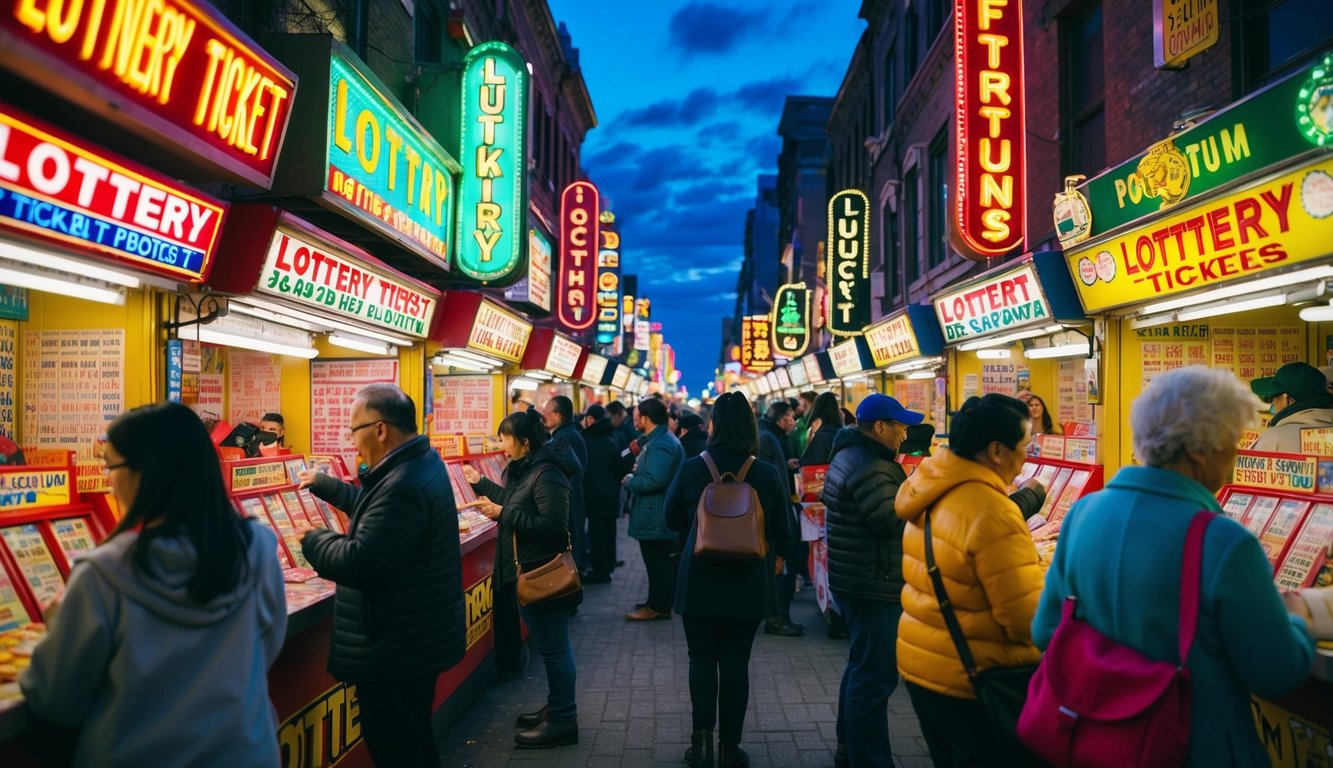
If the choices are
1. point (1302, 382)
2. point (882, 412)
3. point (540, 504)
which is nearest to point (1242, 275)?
point (1302, 382)

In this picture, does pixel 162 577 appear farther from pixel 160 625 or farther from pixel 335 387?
pixel 335 387

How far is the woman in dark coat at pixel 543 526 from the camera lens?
507cm

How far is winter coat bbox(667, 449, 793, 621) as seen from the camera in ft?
15.2

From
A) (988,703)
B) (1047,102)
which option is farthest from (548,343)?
(988,703)

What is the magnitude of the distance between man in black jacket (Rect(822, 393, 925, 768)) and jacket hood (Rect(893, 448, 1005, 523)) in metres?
1.02

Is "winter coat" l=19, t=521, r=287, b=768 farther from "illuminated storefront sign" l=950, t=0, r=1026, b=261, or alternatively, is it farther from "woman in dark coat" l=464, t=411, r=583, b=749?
"illuminated storefront sign" l=950, t=0, r=1026, b=261

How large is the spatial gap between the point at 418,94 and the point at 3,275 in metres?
7.48

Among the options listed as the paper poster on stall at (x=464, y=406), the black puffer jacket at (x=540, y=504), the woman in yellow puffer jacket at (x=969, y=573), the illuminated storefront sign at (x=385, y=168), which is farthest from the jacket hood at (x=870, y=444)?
the paper poster on stall at (x=464, y=406)

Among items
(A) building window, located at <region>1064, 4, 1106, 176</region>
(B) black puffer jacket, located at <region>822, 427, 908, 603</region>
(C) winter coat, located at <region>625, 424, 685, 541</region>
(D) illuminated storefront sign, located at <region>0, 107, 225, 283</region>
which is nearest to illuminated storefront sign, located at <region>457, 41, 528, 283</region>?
(C) winter coat, located at <region>625, 424, 685, 541</region>

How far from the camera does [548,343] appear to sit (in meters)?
13.0

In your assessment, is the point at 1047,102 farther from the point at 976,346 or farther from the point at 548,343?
the point at 548,343

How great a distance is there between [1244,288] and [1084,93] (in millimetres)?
6730

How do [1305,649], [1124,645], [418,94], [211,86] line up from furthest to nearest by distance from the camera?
1. [418,94]
2. [211,86]
3. [1124,645]
4. [1305,649]

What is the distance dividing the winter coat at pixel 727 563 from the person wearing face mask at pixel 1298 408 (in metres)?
2.73
